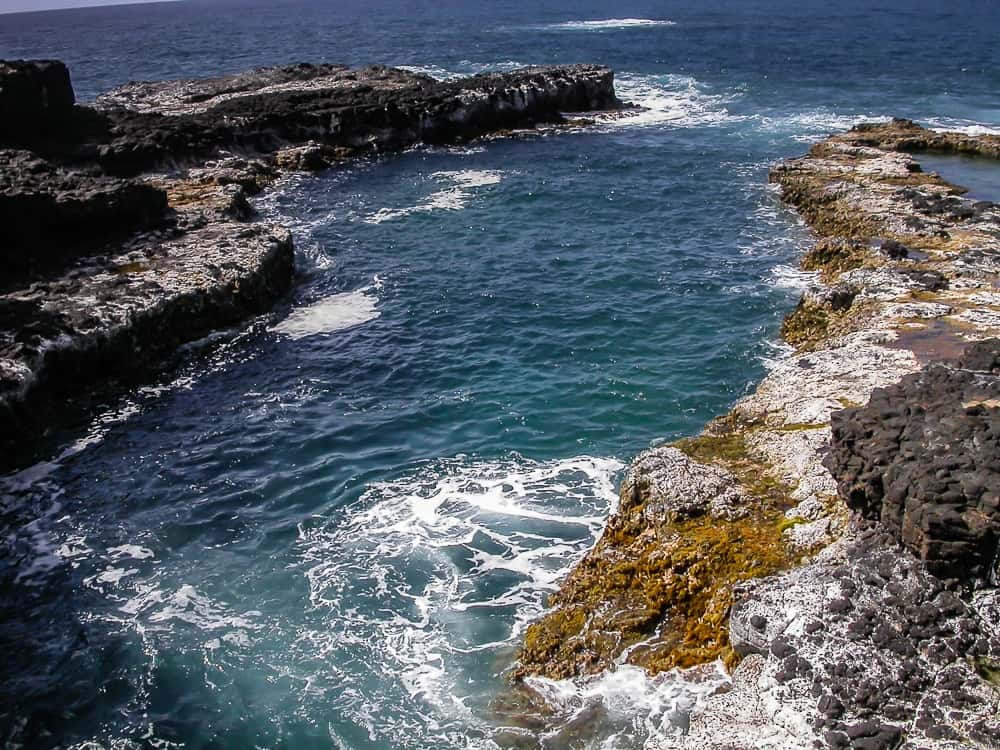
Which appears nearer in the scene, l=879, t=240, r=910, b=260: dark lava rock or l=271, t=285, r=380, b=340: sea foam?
l=879, t=240, r=910, b=260: dark lava rock

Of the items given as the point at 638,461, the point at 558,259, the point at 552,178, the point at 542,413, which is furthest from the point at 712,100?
the point at 638,461

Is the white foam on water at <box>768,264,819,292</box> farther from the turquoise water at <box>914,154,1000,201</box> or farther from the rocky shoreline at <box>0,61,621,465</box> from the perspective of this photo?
the rocky shoreline at <box>0,61,621,465</box>

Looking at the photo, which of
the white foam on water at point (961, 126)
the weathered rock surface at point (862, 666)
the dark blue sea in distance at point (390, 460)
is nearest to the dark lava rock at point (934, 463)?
the weathered rock surface at point (862, 666)

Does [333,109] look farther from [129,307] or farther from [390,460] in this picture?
[390,460]

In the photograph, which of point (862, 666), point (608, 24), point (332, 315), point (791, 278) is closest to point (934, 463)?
point (862, 666)

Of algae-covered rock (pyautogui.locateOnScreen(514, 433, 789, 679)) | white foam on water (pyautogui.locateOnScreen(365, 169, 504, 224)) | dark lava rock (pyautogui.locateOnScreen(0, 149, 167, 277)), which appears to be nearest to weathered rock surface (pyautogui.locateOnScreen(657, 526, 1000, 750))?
algae-covered rock (pyautogui.locateOnScreen(514, 433, 789, 679))

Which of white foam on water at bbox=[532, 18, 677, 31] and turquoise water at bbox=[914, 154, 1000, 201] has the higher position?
white foam on water at bbox=[532, 18, 677, 31]
